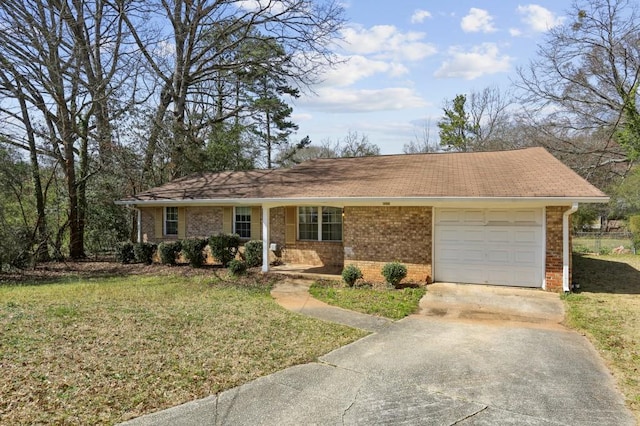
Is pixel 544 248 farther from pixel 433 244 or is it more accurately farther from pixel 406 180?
pixel 406 180

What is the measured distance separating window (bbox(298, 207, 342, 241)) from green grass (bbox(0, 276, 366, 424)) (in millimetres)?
4832

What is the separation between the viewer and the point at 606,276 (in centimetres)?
1206

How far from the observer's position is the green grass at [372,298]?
27.0 ft

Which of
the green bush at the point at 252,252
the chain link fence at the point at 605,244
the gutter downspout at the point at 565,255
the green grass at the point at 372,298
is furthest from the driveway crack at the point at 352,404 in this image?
the chain link fence at the point at 605,244

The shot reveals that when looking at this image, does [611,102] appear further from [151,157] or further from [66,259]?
[66,259]

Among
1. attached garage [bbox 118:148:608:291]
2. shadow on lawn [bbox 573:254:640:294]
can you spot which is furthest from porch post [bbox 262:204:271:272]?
shadow on lawn [bbox 573:254:640:294]

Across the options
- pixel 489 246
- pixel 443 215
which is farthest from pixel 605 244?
pixel 443 215

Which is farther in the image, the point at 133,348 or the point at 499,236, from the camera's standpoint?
the point at 499,236

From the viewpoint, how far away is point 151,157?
18.7 m

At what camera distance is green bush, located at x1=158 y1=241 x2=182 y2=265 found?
1438 cm

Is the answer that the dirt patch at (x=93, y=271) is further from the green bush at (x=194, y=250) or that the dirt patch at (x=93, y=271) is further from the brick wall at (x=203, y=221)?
the brick wall at (x=203, y=221)

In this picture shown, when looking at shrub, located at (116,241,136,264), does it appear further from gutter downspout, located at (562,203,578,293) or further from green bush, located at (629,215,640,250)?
green bush, located at (629,215,640,250)

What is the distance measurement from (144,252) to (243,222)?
3725 millimetres

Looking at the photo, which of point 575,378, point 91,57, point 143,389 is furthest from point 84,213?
point 575,378
